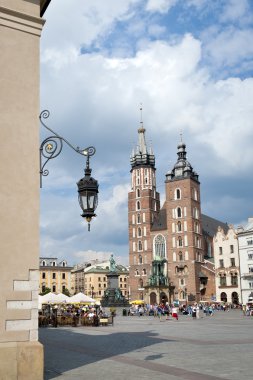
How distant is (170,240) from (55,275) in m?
48.1

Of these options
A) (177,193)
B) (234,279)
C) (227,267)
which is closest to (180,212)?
(177,193)

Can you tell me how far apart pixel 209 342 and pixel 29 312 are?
10.4 m

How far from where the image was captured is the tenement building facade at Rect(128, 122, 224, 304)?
8831 cm

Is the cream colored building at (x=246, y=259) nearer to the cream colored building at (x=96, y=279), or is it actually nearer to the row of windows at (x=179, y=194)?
the row of windows at (x=179, y=194)

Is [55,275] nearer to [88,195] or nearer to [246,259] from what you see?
[246,259]

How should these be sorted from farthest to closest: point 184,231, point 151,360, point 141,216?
point 141,216 → point 184,231 → point 151,360

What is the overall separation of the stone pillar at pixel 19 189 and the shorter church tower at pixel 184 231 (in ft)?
257

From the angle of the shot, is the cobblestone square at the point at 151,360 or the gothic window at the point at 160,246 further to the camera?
the gothic window at the point at 160,246

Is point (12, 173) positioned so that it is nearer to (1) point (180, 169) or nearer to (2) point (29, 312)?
(2) point (29, 312)

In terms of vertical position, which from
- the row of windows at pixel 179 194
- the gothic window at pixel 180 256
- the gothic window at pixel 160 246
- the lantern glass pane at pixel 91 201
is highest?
the row of windows at pixel 179 194

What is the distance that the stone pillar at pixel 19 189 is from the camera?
31.6 ft

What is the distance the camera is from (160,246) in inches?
3775

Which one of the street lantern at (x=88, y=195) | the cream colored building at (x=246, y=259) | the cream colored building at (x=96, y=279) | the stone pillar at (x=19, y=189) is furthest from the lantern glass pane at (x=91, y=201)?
the cream colored building at (x=96, y=279)

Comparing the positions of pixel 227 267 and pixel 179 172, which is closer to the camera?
pixel 227 267
